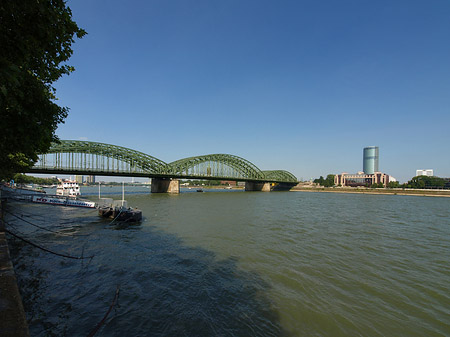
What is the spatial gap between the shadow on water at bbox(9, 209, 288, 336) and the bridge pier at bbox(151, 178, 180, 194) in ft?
268

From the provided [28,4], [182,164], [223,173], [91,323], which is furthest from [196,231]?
[223,173]

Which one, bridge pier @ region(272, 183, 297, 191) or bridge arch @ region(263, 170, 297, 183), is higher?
bridge arch @ region(263, 170, 297, 183)

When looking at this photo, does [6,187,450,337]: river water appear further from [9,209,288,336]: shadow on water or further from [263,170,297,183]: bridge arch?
[263,170,297,183]: bridge arch

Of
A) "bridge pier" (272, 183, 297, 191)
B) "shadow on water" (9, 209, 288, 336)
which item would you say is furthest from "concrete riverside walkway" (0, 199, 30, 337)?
"bridge pier" (272, 183, 297, 191)

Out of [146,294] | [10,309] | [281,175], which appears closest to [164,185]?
[146,294]

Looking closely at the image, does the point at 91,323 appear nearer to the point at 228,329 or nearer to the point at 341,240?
the point at 228,329

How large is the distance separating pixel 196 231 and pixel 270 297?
40.9ft

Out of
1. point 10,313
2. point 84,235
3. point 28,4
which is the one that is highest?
point 28,4

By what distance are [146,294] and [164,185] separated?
92.5m

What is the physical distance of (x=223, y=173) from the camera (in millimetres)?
132625

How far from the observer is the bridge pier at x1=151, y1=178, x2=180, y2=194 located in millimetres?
95519

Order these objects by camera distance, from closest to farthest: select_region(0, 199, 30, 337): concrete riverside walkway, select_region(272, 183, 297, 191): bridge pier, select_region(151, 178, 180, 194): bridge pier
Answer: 1. select_region(0, 199, 30, 337): concrete riverside walkway
2. select_region(151, 178, 180, 194): bridge pier
3. select_region(272, 183, 297, 191): bridge pier

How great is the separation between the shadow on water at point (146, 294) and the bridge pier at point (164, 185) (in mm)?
81680

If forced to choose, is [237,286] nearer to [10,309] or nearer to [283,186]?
[10,309]
